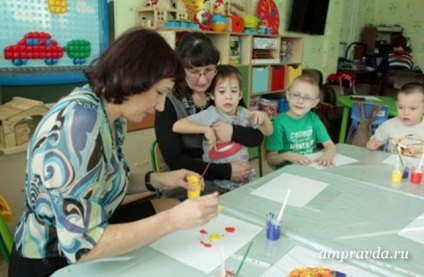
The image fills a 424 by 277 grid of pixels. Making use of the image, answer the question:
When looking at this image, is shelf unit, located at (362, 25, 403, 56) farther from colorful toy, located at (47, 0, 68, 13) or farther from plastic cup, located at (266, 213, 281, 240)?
plastic cup, located at (266, 213, 281, 240)

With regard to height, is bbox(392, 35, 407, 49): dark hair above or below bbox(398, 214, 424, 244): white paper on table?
above

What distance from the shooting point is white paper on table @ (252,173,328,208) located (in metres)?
1.36

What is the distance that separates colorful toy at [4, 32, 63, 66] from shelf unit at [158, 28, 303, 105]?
1.40m

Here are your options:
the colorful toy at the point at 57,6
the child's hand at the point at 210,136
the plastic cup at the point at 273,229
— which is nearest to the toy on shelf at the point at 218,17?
the colorful toy at the point at 57,6

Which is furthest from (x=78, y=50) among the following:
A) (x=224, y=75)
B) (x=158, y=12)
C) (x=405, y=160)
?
(x=405, y=160)

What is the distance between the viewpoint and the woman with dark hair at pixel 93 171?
879 millimetres

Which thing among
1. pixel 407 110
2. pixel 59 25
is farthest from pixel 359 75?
pixel 59 25

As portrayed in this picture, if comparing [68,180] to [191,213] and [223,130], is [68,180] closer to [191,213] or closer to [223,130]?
[191,213]

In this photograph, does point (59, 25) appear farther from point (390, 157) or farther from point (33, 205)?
point (390, 157)

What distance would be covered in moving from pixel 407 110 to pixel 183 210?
1.89 m

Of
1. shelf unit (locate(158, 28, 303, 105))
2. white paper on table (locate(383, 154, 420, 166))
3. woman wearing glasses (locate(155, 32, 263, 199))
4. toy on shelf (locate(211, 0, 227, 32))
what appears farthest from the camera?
shelf unit (locate(158, 28, 303, 105))
